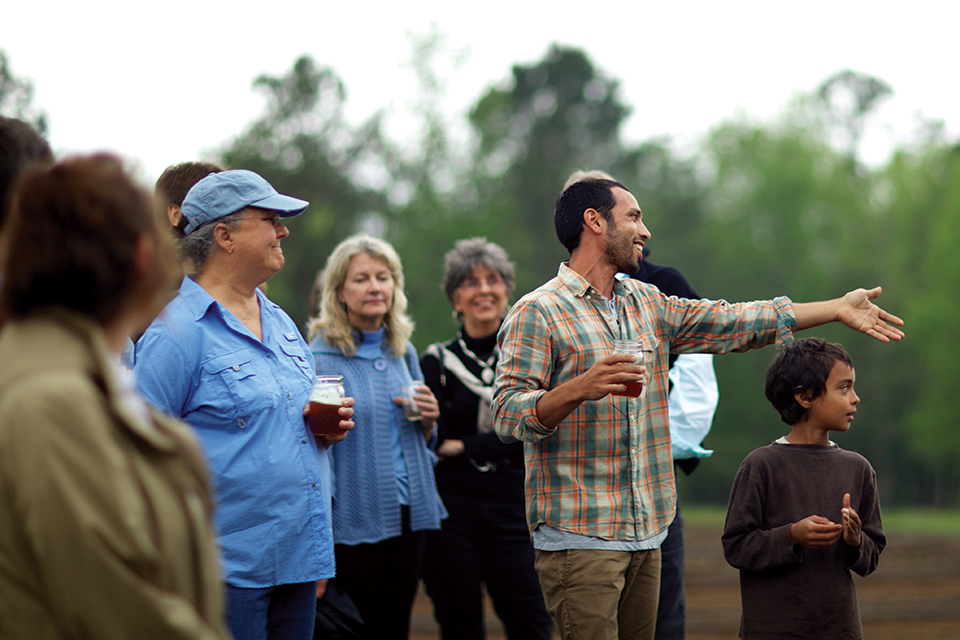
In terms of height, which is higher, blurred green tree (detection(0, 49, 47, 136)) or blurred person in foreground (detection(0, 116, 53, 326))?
blurred green tree (detection(0, 49, 47, 136))

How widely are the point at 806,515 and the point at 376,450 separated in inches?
82.9

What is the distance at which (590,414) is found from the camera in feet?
12.1

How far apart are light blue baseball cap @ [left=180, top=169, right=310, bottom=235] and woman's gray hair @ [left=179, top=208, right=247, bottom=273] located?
0.02m

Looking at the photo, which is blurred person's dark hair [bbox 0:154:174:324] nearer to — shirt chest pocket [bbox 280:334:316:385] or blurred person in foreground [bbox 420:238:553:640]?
shirt chest pocket [bbox 280:334:316:385]

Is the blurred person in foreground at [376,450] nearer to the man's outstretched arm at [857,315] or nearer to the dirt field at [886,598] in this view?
the man's outstretched arm at [857,315]

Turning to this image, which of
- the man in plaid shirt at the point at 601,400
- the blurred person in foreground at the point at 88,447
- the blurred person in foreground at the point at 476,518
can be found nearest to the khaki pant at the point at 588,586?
the man in plaid shirt at the point at 601,400

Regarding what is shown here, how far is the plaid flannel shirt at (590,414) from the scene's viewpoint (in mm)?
3607

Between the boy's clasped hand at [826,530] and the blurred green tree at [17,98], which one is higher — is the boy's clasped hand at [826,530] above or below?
below

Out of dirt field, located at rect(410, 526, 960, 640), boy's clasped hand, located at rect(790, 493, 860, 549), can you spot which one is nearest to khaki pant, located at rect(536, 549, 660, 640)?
boy's clasped hand, located at rect(790, 493, 860, 549)

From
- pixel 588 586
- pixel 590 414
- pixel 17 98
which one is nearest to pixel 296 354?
pixel 590 414

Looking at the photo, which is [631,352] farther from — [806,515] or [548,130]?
[548,130]

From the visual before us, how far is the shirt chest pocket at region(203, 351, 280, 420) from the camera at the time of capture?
3381mm

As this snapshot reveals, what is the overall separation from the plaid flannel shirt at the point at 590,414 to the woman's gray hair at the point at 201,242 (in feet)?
3.75

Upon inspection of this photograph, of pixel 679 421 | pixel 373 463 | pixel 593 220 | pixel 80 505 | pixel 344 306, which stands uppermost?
pixel 593 220
